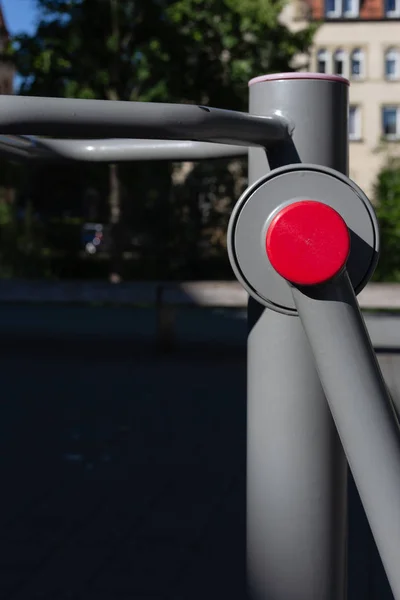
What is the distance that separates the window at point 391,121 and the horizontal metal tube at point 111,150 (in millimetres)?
42137

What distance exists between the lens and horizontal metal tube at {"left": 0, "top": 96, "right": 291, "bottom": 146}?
0.96 m

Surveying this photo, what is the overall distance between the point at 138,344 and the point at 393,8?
124 feet

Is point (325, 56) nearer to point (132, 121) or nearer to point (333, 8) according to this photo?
point (333, 8)

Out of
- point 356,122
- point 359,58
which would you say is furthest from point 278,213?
point 359,58

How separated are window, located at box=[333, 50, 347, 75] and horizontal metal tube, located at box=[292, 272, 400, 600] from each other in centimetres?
4247

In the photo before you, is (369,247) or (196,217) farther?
(196,217)

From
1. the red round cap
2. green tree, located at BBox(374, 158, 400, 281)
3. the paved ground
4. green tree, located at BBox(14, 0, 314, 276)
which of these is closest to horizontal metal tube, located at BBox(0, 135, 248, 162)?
the red round cap

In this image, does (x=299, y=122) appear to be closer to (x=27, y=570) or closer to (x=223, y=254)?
(x=27, y=570)

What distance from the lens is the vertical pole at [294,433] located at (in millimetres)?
1080

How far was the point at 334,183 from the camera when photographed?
3.24ft

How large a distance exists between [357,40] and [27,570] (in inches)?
1635

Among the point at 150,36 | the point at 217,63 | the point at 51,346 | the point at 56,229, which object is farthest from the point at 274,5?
the point at 51,346

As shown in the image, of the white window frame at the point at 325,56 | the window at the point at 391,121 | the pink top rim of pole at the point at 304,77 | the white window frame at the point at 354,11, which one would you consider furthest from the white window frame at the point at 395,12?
the pink top rim of pole at the point at 304,77

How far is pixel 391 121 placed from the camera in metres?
42.8
